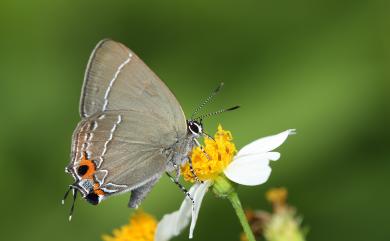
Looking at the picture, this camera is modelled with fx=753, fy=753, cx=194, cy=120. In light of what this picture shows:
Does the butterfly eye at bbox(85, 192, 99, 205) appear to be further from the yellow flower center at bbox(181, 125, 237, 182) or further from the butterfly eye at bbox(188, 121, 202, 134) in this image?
the butterfly eye at bbox(188, 121, 202, 134)

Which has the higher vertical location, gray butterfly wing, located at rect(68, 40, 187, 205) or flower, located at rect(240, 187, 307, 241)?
gray butterfly wing, located at rect(68, 40, 187, 205)

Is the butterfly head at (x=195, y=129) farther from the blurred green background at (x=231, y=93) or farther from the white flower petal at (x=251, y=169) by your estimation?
the blurred green background at (x=231, y=93)

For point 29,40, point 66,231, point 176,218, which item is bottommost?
point 66,231

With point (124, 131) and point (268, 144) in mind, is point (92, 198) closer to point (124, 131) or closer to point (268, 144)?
point (124, 131)

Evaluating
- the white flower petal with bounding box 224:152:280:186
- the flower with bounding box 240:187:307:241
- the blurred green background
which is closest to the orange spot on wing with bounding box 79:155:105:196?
the white flower petal with bounding box 224:152:280:186

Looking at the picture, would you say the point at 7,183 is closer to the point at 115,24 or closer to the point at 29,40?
the point at 29,40

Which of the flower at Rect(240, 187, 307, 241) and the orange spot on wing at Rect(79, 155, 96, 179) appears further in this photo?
the orange spot on wing at Rect(79, 155, 96, 179)

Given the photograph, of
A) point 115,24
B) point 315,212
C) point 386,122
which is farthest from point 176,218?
point 115,24
